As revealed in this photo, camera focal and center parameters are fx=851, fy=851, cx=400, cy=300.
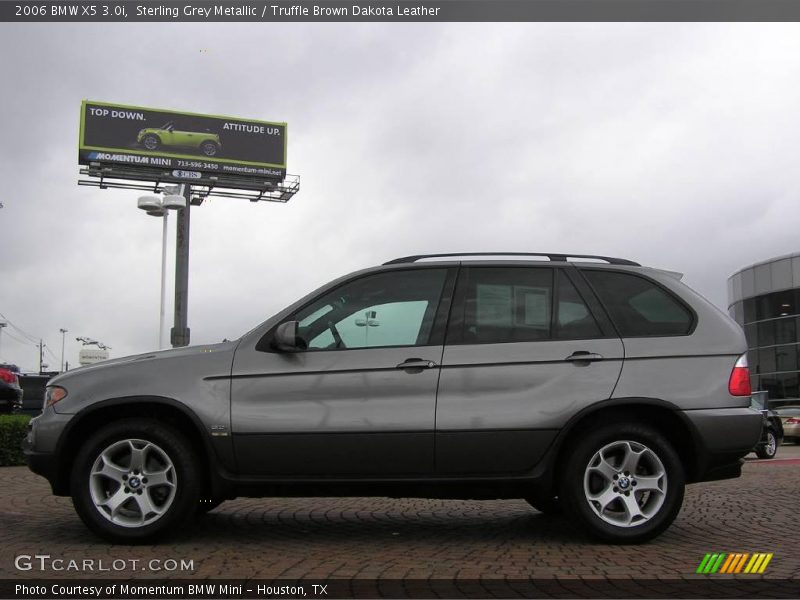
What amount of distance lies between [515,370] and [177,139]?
150 ft

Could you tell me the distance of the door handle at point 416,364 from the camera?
5359 mm

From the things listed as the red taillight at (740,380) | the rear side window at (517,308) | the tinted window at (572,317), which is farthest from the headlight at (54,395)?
the red taillight at (740,380)

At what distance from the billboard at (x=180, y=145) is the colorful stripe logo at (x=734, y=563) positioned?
148 ft

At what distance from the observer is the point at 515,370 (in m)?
5.38

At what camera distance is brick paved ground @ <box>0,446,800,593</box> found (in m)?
4.73

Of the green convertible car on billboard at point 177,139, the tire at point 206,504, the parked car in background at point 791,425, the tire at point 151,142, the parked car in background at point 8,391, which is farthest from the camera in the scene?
the green convertible car on billboard at point 177,139

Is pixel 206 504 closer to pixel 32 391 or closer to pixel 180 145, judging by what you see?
pixel 32 391

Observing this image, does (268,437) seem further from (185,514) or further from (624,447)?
(624,447)

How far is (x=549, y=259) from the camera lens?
19.4ft

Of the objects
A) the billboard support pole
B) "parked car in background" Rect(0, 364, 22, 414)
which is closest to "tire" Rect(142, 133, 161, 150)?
the billboard support pole

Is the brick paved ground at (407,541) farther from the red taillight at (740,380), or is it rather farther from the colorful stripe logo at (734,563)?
the red taillight at (740,380)

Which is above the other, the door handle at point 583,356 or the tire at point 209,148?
the tire at point 209,148

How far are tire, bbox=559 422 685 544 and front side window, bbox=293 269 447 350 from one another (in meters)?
1.27

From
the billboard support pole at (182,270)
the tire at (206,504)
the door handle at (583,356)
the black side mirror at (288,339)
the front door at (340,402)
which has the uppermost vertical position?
the billboard support pole at (182,270)
